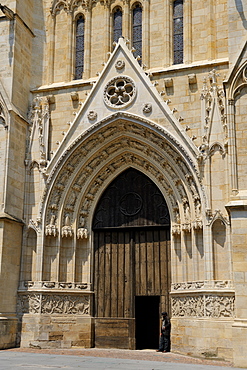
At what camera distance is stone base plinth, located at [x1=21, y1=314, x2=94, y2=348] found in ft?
48.8

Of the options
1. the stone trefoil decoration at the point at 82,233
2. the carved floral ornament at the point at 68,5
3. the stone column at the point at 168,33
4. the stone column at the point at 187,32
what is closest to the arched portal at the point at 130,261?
the stone trefoil decoration at the point at 82,233

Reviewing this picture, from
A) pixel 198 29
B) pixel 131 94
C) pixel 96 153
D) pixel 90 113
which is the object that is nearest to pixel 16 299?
pixel 96 153

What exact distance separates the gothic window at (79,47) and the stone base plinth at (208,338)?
8.79 metres

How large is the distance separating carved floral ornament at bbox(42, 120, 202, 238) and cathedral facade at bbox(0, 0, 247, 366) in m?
0.04

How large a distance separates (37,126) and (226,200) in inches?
254

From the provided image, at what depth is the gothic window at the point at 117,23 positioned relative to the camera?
17.1 meters

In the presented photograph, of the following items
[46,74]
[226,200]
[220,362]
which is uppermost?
[46,74]

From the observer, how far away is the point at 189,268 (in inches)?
567

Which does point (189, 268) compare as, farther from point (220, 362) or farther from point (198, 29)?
point (198, 29)

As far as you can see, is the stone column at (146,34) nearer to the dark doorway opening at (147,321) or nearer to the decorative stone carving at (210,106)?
the decorative stone carving at (210,106)

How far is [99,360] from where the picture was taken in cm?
1222

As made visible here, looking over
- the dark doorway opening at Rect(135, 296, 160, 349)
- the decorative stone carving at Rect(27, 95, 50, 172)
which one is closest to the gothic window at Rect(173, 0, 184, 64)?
the decorative stone carving at Rect(27, 95, 50, 172)

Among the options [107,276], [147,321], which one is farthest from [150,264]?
[147,321]

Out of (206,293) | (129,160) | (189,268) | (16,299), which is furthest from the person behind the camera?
(129,160)
